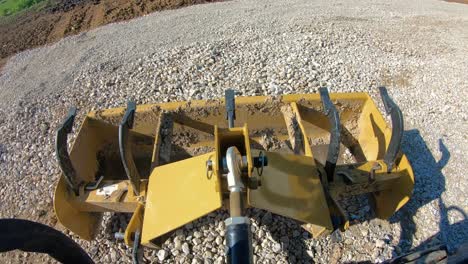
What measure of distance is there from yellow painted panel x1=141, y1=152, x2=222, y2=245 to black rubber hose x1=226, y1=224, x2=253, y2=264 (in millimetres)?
518

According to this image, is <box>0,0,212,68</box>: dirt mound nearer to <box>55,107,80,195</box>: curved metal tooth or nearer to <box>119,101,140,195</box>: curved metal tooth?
<box>55,107,80,195</box>: curved metal tooth

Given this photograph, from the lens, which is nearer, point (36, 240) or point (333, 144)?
point (36, 240)

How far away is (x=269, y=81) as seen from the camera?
17.8ft

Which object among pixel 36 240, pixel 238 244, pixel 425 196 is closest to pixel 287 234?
pixel 425 196

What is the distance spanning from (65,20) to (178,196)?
24.3 feet

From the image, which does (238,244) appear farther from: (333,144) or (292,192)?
(333,144)

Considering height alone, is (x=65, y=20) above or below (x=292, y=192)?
below

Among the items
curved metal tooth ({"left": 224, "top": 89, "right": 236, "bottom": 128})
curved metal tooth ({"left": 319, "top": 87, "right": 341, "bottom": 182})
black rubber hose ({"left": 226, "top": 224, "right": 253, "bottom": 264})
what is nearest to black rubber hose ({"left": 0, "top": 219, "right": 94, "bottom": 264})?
black rubber hose ({"left": 226, "top": 224, "right": 253, "bottom": 264})

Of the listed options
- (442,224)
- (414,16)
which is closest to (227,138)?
(442,224)

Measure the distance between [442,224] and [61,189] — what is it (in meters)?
3.29

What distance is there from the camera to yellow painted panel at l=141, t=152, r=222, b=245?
2.64 meters

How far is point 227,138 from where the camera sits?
2.71 metres

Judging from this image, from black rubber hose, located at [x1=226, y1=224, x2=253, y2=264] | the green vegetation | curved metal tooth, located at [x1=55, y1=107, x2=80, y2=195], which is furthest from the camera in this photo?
the green vegetation

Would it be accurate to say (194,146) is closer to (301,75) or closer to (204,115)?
(204,115)
